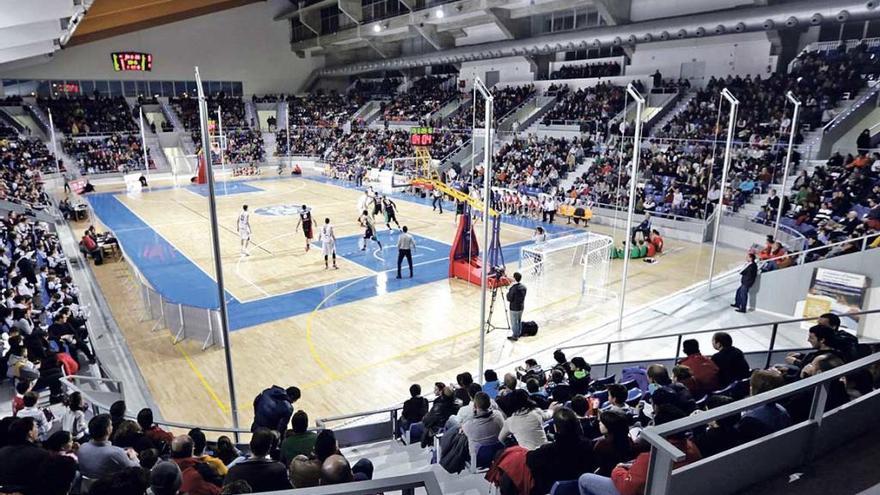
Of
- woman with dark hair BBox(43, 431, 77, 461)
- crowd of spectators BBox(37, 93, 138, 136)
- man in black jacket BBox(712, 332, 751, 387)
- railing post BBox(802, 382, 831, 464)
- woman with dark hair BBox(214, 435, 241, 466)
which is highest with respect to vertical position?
crowd of spectators BBox(37, 93, 138, 136)

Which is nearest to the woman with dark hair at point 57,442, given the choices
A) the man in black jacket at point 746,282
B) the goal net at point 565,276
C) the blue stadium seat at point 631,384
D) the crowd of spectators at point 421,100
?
the blue stadium seat at point 631,384

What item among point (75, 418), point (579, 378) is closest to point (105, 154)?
point (75, 418)

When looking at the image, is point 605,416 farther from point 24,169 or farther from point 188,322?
point 24,169

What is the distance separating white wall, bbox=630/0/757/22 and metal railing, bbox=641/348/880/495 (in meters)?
27.4

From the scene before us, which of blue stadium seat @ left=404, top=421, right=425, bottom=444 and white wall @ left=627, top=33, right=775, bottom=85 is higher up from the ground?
white wall @ left=627, top=33, right=775, bottom=85

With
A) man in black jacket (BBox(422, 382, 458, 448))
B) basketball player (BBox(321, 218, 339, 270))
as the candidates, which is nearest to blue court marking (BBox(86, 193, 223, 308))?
basketball player (BBox(321, 218, 339, 270))

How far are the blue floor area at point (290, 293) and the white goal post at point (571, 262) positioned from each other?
195 centimetres

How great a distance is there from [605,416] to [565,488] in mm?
704

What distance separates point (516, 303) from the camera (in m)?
11.8

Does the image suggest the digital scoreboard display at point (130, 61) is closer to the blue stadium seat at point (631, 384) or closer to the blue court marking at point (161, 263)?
the blue court marking at point (161, 263)

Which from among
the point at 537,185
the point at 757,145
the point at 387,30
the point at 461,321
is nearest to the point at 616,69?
the point at 537,185

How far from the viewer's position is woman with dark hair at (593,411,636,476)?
4.16 metres

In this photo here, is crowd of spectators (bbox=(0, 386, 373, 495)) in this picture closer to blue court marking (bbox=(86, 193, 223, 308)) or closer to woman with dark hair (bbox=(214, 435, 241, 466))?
woman with dark hair (bbox=(214, 435, 241, 466))

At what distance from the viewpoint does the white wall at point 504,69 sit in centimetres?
4088
